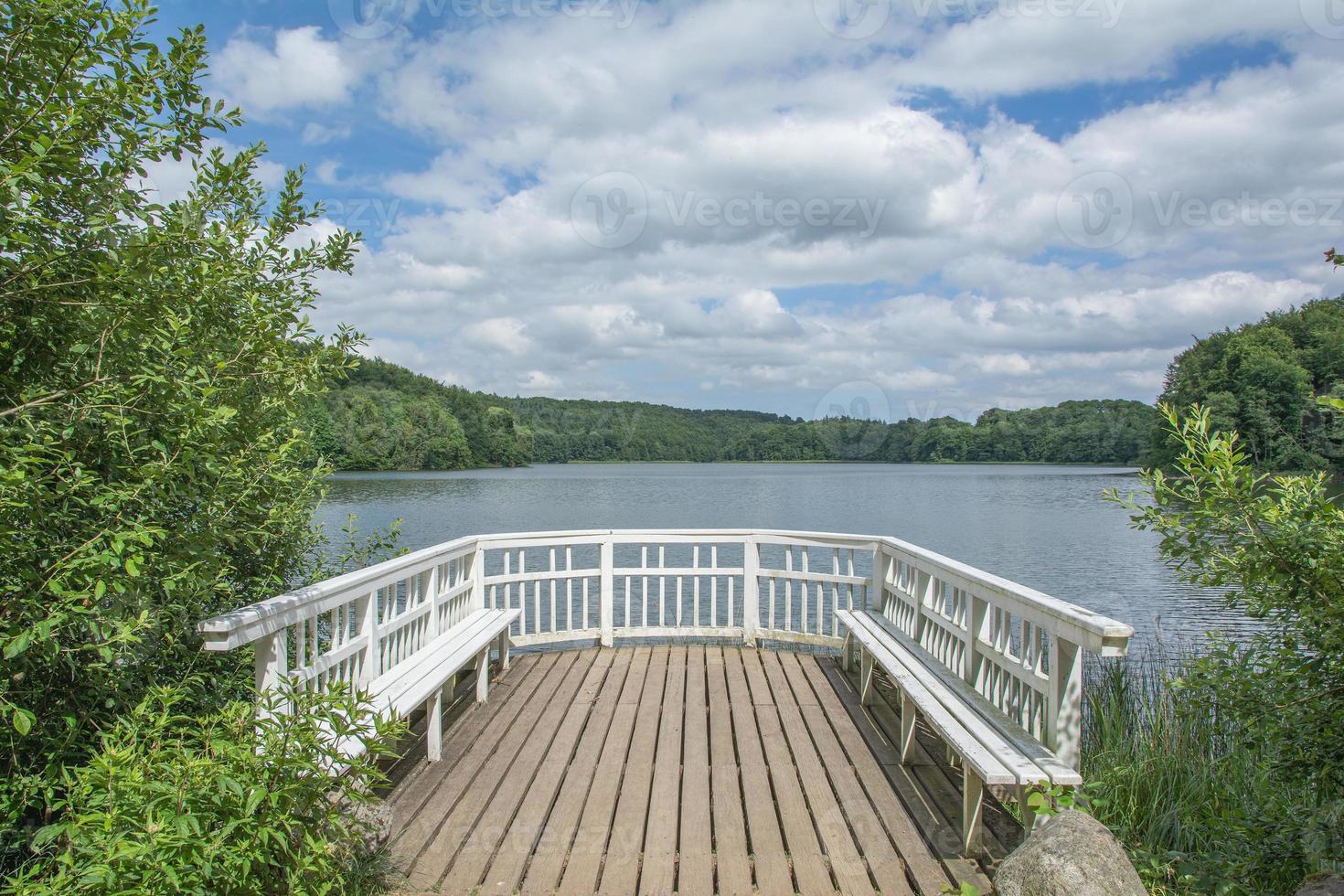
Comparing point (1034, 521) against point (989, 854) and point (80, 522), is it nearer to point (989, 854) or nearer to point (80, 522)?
point (989, 854)

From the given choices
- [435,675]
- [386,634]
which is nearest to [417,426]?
[386,634]

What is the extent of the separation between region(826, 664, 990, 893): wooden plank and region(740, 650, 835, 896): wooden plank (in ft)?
1.45

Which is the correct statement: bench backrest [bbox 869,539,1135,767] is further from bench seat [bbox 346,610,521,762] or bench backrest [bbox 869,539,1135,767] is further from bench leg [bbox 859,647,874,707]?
bench seat [bbox 346,610,521,762]

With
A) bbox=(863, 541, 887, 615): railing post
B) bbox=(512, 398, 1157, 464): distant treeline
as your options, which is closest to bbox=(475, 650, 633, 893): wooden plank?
bbox=(863, 541, 887, 615): railing post

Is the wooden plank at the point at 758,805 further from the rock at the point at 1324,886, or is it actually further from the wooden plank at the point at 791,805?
the rock at the point at 1324,886

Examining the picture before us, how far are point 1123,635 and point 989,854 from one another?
1.11 m

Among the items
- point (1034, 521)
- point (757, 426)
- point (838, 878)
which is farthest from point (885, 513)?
point (757, 426)

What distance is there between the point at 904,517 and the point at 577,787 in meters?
25.5

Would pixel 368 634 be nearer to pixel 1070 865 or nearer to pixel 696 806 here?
pixel 696 806

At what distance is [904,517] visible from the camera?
90.1 ft

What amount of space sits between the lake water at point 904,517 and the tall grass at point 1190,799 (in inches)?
32.6

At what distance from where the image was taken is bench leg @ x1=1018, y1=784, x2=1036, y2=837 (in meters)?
2.65

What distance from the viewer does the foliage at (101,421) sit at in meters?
1.75

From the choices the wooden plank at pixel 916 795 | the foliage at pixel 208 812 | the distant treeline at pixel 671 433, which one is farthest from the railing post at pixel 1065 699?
the distant treeline at pixel 671 433
